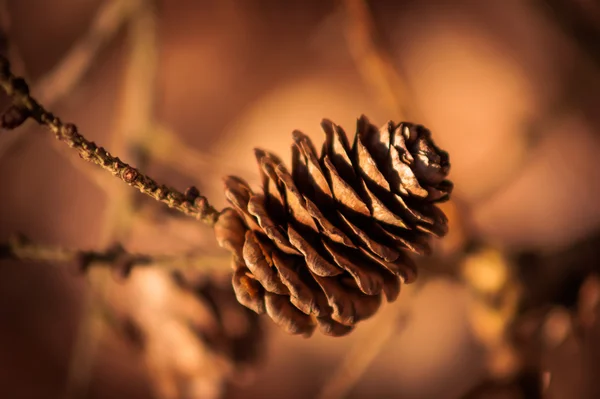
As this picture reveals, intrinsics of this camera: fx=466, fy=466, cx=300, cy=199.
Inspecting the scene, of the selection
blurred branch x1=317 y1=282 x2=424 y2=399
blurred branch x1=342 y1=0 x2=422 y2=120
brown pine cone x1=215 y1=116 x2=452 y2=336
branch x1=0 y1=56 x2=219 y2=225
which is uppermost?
blurred branch x1=342 y1=0 x2=422 y2=120

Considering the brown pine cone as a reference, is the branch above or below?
above

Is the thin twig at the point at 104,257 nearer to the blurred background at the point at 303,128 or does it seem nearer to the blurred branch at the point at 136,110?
the blurred branch at the point at 136,110

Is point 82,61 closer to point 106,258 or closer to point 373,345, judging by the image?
point 106,258

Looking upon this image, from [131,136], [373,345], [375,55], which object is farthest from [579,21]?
[131,136]

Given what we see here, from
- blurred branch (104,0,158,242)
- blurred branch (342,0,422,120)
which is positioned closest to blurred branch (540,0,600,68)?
blurred branch (342,0,422,120)

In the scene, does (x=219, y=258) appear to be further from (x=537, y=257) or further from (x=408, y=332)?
(x=408, y=332)

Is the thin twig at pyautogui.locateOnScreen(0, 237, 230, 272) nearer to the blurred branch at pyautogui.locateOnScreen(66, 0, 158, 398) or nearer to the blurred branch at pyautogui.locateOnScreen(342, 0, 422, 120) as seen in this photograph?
the blurred branch at pyautogui.locateOnScreen(66, 0, 158, 398)

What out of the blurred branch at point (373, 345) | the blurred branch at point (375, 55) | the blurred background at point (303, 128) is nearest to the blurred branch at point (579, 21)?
the blurred background at point (303, 128)

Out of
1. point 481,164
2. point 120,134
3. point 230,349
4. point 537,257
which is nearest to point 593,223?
point 481,164
